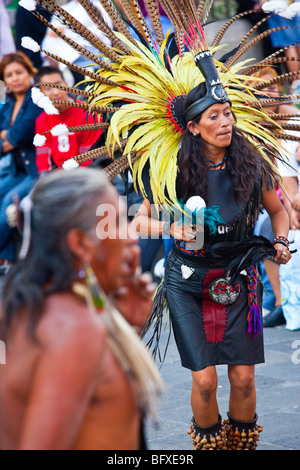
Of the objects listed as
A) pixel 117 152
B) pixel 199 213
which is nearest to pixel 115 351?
pixel 199 213

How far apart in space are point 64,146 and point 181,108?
2184 mm

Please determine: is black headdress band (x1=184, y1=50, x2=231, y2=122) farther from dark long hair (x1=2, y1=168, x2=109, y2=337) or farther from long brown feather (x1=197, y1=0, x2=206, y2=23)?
dark long hair (x1=2, y1=168, x2=109, y2=337)

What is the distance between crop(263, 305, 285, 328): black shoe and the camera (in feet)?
20.4

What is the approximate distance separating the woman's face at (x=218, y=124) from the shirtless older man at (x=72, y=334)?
1.79 metres

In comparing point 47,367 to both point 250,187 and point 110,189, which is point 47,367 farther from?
point 250,187

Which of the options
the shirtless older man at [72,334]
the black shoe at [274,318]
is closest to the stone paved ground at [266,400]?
the black shoe at [274,318]

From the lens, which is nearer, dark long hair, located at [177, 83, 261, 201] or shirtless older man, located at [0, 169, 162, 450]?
shirtless older man, located at [0, 169, 162, 450]

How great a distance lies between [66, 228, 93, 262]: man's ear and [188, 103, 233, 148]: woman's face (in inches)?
76.7

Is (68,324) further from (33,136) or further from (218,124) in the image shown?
(33,136)

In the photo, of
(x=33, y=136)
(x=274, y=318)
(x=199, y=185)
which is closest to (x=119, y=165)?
(x=199, y=185)

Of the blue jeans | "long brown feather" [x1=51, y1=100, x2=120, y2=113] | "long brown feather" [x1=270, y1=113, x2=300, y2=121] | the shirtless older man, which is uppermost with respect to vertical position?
"long brown feather" [x1=51, y1=100, x2=120, y2=113]

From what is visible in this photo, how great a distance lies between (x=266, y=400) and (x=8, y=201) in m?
3.88

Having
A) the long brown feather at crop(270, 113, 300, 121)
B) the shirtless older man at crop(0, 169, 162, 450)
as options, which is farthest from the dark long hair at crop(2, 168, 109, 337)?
the long brown feather at crop(270, 113, 300, 121)

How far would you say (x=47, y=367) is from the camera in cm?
151
